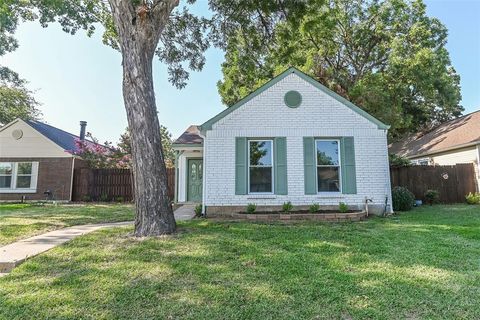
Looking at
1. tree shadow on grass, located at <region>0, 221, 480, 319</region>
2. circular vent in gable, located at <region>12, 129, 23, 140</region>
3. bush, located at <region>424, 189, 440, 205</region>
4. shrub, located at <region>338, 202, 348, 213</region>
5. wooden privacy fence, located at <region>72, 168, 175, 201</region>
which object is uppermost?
circular vent in gable, located at <region>12, 129, 23, 140</region>

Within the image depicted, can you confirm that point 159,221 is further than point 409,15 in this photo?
No

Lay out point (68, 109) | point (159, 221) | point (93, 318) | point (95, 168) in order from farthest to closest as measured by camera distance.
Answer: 1. point (68, 109)
2. point (95, 168)
3. point (159, 221)
4. point (93, 318)

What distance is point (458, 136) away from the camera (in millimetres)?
16344

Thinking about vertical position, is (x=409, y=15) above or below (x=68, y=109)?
above

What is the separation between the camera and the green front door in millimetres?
15016

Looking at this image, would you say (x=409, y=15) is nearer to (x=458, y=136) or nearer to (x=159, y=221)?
(x=458, y=136)

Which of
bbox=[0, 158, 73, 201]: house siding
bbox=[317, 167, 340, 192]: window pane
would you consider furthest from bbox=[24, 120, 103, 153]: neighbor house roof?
bbox=[317, 167, 340, 192]: window pane

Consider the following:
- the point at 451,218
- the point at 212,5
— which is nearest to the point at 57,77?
the point at 212,5

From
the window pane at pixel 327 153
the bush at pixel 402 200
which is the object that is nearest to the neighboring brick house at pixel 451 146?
the bush at pixel 402 200

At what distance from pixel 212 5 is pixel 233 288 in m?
10.7

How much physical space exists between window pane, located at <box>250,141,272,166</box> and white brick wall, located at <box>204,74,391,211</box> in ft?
1.11

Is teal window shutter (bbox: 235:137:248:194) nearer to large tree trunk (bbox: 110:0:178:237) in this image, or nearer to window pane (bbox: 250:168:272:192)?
window pane (bbox: 250:168:272:192)

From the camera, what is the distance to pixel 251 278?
13.4 ft

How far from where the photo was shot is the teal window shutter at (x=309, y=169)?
10.1 meters
